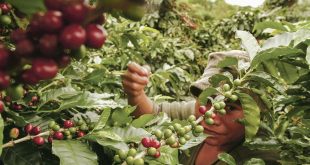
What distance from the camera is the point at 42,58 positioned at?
15.5 inches

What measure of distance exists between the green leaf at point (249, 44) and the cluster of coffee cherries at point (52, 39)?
109cm

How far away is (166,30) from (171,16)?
0.85 ft

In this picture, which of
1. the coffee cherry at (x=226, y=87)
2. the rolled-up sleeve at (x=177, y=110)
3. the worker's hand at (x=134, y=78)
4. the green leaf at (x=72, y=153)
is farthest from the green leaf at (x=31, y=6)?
the rolled-up sleeve at (x=177, y=110)

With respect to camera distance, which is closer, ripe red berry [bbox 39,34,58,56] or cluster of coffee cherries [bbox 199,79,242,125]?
ripe red berry [bbox 39,34,58,56]

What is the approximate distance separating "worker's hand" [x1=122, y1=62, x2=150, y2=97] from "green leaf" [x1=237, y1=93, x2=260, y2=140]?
656 mm

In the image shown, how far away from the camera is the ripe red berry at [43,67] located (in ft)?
1.26

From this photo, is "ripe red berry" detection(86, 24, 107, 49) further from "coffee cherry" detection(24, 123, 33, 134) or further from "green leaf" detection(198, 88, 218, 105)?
"green leaf" detection(198, 88, 218, 105)

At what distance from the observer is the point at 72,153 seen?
1.01m

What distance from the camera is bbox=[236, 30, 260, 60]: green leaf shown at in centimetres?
142

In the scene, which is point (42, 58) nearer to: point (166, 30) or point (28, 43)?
point (28, 43)

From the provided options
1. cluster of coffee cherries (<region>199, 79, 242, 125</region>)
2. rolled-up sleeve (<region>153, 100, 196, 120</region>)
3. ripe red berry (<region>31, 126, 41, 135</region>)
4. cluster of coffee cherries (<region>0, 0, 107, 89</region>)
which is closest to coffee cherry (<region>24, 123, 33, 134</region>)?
ripe red berry (<region>31, 126, 41, 135</region>)

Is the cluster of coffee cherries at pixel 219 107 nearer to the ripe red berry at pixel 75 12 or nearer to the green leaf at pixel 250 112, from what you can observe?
the green leaf at pixel 250 112

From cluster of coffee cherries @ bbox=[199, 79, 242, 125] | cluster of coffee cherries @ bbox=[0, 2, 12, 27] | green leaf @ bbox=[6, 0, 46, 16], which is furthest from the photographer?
cluster of coffee cherries @ bbox=[199, 79, 242, 125]

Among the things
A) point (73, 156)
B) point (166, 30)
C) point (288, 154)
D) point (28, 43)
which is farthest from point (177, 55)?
point (28, 43)
